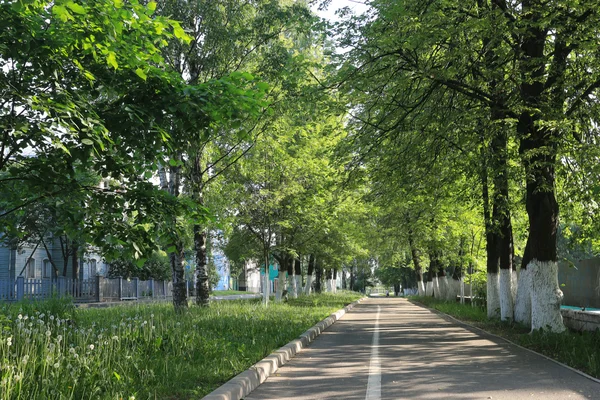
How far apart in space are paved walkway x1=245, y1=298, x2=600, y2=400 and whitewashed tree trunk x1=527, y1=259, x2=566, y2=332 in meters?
0.96

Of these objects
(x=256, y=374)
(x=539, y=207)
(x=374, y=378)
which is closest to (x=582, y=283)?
(x=539, y=207)

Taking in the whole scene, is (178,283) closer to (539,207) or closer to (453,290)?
(539,207)

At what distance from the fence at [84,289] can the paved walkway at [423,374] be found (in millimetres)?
10056

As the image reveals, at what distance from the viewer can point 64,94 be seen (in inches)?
208

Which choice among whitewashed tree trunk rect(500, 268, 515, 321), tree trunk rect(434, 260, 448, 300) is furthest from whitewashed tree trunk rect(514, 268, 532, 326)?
tree trunk rect(434, 260, 448, 300)

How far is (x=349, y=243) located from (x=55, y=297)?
25801 mm

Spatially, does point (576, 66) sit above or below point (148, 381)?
above

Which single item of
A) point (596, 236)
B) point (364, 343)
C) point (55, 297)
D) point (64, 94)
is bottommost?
point (364, 343)

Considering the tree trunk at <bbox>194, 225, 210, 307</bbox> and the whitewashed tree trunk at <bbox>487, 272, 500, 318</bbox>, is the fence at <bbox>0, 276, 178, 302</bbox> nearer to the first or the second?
the tree trunk at <bbox>194, 225, 210, 307</bbox>

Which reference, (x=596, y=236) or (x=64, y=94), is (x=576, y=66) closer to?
(x=596, y=236)

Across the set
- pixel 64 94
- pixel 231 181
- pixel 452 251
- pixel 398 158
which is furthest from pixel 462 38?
pixel 452 251

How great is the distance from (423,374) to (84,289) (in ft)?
82.0

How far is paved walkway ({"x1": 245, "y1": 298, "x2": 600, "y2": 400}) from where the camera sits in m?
7.24

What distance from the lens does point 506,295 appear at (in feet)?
55.6
